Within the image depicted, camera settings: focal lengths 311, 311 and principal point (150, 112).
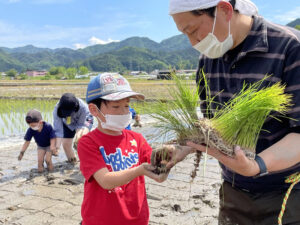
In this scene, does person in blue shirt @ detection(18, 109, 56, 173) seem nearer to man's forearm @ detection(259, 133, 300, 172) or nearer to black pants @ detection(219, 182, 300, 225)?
black pants @ detection(219, 182, 300, 225)

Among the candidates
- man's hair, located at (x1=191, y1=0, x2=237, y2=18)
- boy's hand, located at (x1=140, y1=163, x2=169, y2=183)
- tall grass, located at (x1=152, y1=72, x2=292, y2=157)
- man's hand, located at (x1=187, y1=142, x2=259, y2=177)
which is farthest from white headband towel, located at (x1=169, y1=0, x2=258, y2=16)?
boy's hand, located at (x1=140, y1=163, x2=169, y2=183)

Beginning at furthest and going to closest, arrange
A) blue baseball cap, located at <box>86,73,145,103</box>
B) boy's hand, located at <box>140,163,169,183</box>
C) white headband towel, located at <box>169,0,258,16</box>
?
blue baseball cap, located at <box>86,73,145,103</box>, boy's hand, located at <box>140,163,169,183</box>, white headband towel, located at <box>169,0,258,16</box>

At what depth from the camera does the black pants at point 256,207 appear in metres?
1.85

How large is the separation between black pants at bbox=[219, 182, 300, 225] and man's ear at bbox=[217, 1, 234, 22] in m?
1.09

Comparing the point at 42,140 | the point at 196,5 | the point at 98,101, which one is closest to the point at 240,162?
the point at 196,5

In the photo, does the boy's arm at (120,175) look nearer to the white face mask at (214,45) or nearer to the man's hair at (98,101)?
the man's hair at (98,101)

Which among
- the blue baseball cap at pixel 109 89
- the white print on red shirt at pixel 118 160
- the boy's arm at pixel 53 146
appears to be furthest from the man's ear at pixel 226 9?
the boy's arm at pixel 53 146

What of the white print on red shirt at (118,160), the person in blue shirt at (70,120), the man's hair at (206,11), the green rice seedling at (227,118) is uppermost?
the man's hair at (206,11)

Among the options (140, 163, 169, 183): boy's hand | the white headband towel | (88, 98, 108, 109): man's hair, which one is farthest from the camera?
(88, 98, 108, 109): man's hair

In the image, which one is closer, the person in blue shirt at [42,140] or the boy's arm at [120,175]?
the boy's arm at [120,175]

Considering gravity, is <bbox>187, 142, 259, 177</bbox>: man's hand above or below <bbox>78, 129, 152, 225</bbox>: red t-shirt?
above

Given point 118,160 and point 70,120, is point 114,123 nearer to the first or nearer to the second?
point 118,160

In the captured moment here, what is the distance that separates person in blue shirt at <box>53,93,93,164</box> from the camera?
546cm

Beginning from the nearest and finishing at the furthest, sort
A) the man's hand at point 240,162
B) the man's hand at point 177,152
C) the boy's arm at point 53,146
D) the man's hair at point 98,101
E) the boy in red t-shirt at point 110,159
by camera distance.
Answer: the man's hand at point 240,162, the man's hand at point 177,152, the boy in red t-shirt at point 110,159, the man's hair at point 98,101, the boy's arm at point 53,146
